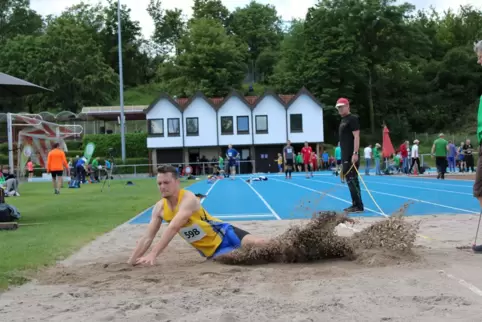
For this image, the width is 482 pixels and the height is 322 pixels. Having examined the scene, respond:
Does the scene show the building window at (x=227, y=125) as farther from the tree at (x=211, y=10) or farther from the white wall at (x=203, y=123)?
the tree at (x=211, y=10)

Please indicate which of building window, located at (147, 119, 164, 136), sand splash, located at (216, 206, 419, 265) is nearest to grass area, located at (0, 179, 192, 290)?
sand splash, located at (216, 206, 419, 265)

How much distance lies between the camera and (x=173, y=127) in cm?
5334

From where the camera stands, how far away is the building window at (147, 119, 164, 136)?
53.4 m

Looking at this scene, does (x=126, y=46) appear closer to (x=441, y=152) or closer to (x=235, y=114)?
(x=235, y=114)

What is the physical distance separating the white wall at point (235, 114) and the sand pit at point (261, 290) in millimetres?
45890

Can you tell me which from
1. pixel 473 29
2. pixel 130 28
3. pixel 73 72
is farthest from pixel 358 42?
pixel 130 28

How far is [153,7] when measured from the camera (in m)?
111

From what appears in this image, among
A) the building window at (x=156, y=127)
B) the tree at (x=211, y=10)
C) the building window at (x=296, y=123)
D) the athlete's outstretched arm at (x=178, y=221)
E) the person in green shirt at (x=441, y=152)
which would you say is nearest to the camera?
the athlete's outstretched arm at (x=178, y=221)

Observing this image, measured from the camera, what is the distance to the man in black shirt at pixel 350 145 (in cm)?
1043

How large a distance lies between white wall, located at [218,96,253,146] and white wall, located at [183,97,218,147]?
2.17 feet

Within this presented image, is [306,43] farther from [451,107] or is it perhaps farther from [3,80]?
[3,80]

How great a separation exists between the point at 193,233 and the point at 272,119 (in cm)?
4757

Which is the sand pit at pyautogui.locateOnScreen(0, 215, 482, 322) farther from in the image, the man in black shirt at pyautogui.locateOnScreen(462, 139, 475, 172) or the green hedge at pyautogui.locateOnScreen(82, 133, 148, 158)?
the green hedge at pyautogui.locateOnScreen(82, 133, 148, 158)

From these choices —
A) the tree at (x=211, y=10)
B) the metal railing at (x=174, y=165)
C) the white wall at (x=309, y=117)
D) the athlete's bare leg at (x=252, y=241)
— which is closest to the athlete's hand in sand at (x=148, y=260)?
the athlete's bare leg at (x=252, y=241)
